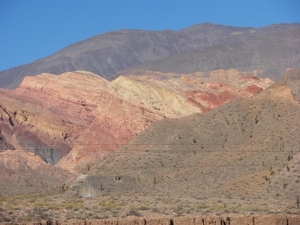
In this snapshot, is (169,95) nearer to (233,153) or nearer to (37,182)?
(37,182)

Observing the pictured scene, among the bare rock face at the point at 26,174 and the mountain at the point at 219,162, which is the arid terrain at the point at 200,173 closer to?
the mountain at the point at 219,162

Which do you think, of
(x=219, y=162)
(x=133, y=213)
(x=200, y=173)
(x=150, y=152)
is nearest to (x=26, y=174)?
(x=150, y=152)

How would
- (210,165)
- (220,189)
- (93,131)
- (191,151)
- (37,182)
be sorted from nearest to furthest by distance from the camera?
(220,189) < (210,165) < (191,151) < (37,182) < (93,131)

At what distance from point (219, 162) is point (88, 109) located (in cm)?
6035

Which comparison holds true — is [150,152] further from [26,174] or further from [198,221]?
[198,221]

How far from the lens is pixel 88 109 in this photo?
445 ft

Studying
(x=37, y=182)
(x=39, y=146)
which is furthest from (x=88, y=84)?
(x=37, y=182)

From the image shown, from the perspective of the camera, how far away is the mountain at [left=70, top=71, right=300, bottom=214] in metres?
59.4

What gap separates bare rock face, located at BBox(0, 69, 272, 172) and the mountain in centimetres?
3008

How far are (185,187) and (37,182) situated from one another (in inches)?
1246

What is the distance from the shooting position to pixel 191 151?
8450cm

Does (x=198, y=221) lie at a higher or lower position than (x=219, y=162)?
lower

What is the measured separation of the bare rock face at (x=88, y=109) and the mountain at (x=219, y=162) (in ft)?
98.7

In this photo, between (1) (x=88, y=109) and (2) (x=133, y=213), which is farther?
(1) (x=88, y=109)
